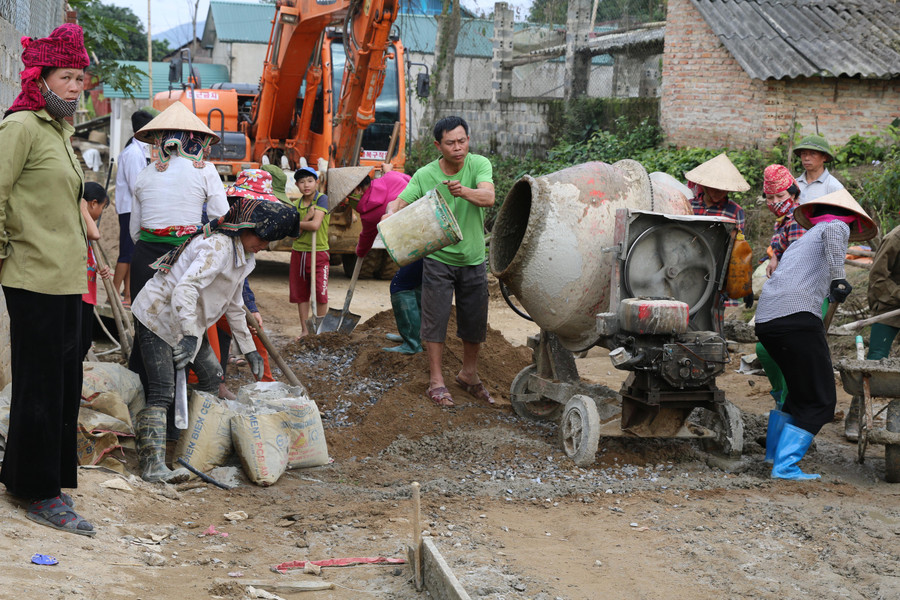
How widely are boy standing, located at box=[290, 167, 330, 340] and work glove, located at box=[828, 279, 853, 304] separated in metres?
4.36

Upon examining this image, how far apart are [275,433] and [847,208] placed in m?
3.31

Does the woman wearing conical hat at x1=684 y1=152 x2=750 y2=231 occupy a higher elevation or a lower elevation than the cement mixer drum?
higher

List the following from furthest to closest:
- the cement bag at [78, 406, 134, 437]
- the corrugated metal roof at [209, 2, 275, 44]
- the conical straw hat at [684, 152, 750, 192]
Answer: the corrugated metal roof at [209, 2, 275, 44]
the conical straw hat at [684, 152, 750, 192]
the cement bag at [78, 406, 134, 437]

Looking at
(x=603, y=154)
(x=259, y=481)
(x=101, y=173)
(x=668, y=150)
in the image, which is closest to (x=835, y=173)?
(x=668, y=150)

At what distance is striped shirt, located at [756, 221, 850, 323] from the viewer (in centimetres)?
484

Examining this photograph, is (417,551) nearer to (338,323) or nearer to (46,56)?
(46,56)

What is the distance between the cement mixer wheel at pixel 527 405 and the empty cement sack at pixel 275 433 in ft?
5.09

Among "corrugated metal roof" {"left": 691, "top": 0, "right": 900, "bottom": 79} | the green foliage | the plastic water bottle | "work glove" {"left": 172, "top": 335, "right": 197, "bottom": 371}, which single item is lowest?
the plastic water bottle

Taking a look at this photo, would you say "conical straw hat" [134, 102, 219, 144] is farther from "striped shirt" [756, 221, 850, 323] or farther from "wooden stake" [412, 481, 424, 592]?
"striped shirt" [756, 221, 850, 323]

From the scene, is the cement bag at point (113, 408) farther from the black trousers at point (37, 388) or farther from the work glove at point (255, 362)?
the black trousers at point (37, 388)

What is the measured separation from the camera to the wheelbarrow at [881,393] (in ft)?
15.9

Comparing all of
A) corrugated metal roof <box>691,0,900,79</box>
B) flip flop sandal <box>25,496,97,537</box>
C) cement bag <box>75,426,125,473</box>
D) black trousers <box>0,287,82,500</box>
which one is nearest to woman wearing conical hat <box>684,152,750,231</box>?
cement bag <box>75,426,125,473</box>

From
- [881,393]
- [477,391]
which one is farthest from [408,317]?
[881,393]

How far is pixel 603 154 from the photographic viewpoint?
14664mm
